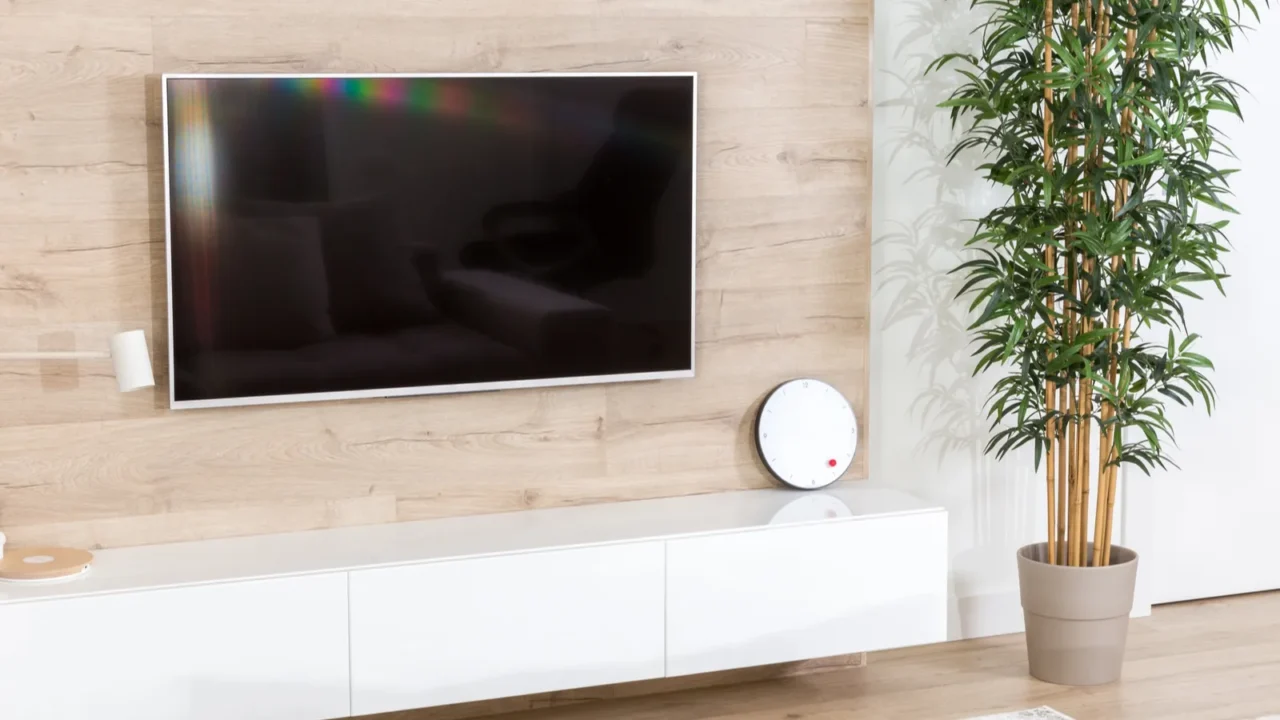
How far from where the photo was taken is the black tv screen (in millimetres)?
3084

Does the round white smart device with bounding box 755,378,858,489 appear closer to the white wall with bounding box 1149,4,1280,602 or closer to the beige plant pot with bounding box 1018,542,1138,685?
the beige plant pot with bounding box 1018,542,1138,685

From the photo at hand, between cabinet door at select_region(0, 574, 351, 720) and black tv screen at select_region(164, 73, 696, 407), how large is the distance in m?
0.48

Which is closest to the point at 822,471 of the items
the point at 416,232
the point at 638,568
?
the point at 638,568

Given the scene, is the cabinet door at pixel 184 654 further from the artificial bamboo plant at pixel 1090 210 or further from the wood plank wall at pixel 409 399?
the artificial bamboo plant at pixel 1090 210

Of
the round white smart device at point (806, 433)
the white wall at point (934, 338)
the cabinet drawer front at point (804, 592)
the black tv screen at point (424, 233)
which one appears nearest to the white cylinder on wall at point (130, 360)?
the black tv screen at point (424, 233)

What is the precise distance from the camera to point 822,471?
12.1ft

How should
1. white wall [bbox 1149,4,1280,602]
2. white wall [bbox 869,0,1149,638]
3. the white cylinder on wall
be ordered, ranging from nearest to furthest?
1. the white cylinder on wall
2. white wall [bbox 869,0,1149,638]
3. white wall [bbox 1149,4,1280,602]

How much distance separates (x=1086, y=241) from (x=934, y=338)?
25.2 inches

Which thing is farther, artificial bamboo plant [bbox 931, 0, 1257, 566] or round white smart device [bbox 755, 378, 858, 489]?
round white smart device [bbox 755, 378, 858, 489]

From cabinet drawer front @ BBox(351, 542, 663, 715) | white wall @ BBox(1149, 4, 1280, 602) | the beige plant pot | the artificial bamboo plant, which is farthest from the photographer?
white wall @ BBox(1149, 4, 1280, 602)

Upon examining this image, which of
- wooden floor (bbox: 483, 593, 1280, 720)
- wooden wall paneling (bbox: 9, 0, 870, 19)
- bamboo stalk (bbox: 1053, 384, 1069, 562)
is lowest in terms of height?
wooden floor (bbox: 483, 593, 1280, 720)

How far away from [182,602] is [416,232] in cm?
96

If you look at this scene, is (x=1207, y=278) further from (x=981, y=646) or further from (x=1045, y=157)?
(x=981, y=646)

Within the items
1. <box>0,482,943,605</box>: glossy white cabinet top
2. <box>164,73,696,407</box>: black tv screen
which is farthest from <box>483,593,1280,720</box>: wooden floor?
<box>164,73,696,407</box>: black tv screen
